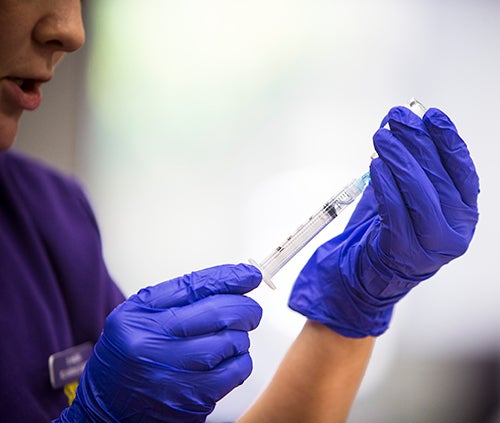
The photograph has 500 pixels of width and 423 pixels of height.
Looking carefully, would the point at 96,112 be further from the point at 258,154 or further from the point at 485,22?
the point at 485,22

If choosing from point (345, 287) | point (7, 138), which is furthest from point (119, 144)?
point (345, 287)

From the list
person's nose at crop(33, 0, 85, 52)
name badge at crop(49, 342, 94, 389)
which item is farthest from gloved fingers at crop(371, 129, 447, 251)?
name badge at crop(49, 342, 94, 389)

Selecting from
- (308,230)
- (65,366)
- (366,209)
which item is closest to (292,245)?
(308,230)

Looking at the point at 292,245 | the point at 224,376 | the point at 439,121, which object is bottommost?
the point at 224,376

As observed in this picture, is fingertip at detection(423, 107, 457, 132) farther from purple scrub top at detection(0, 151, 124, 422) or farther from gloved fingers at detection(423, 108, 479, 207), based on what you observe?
purple scrub top at detection(0, 151, 124, 422)

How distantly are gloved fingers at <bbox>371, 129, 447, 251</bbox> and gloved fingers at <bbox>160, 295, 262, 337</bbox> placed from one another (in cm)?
22

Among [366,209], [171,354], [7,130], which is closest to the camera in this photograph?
[171,354]

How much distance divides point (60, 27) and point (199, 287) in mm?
382

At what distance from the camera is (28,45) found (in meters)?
0.75

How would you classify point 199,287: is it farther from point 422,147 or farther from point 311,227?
point 422,147

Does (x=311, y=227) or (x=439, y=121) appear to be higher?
(x=439, y=121)

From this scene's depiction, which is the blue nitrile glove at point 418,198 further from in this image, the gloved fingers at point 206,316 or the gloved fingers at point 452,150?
the gloved fingers at point 206,316

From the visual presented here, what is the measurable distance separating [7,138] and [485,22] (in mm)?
1158

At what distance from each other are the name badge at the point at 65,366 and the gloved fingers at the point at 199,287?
26cm
